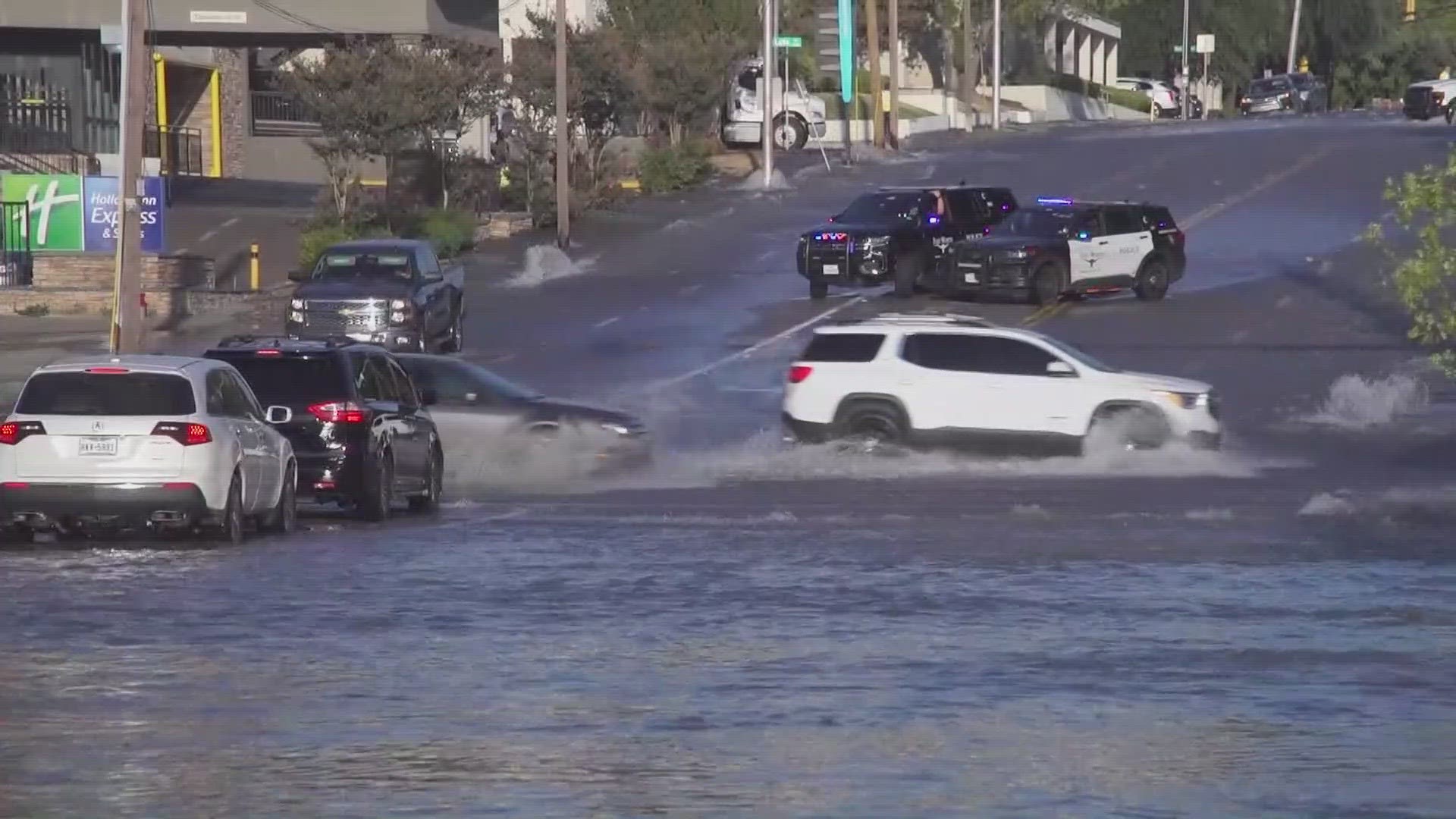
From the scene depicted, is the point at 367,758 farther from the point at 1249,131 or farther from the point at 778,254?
the point at 1249,131

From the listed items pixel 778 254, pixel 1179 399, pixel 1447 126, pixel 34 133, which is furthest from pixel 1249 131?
pixel 1179 399

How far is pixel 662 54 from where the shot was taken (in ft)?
208

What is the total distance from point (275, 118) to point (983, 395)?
50250 mm

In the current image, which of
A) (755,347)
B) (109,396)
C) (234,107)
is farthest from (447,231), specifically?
(109,396)

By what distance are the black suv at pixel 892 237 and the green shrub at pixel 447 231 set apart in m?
8.67

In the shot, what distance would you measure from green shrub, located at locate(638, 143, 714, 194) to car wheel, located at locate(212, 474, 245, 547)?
43.8m

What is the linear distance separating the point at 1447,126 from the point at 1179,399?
2022 inches

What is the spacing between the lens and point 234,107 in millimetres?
70312

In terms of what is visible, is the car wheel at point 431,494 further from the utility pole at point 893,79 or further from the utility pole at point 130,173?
the utility pole at point 893,79

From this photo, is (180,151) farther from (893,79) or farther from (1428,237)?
(1428,237)

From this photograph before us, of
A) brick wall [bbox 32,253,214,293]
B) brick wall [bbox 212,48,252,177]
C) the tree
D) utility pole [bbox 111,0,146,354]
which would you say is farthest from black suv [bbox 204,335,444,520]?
brick wall [bbox 212,48,252,177]

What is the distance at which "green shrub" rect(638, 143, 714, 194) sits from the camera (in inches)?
2448

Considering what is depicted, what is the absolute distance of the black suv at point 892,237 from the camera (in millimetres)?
42750

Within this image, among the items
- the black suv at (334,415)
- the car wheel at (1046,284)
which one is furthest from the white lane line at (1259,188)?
the black suv at (334,415)
